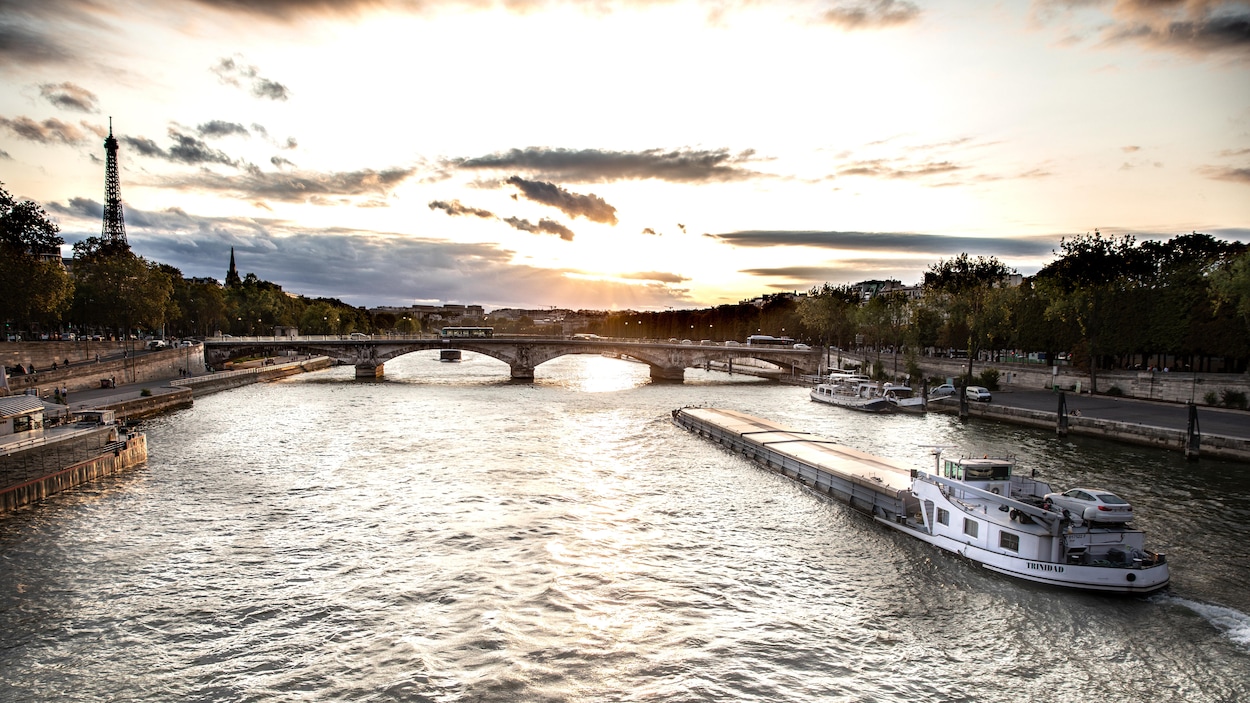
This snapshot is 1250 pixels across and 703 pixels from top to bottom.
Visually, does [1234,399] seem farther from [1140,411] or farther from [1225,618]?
[1225,618]

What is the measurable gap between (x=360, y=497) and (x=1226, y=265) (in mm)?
66810

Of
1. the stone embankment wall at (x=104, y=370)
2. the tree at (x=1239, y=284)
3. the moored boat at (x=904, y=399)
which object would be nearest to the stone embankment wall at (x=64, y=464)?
the stone embankment wall at (x=104, y=370)

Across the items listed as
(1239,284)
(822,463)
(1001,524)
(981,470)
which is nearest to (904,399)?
A: (1239,284)

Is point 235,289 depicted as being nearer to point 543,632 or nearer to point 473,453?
point 473,453

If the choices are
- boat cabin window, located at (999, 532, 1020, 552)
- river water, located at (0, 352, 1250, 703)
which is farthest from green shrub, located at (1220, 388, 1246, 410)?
boat cabin window, located at (999, 532, 1020, 552)

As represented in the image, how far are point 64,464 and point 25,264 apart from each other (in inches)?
1430

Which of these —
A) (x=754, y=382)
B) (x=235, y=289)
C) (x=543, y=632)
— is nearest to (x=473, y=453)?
(x=543, y=632)

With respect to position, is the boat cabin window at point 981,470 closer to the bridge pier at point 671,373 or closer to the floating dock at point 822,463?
the floating dock at point 822,463

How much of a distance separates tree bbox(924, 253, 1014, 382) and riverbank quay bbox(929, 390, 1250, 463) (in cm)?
1230

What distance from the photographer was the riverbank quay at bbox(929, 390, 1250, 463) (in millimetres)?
36188

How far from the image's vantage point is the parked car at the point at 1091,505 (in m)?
20.0

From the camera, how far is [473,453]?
128 feet

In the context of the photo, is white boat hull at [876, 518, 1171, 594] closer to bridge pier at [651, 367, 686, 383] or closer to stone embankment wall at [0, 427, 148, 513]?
A: stone embankment wall at [0, 427, 148, 513]

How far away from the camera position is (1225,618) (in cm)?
1784
